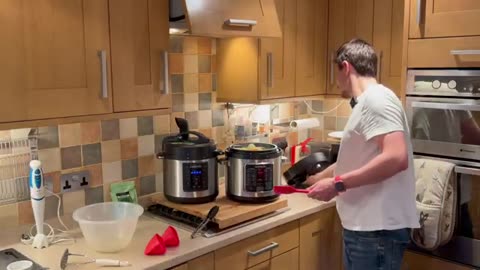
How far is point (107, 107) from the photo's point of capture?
1.76 metres

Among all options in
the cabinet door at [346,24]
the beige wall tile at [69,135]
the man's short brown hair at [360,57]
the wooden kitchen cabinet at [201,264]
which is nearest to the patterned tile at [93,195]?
the beige wall tile at [69,135]

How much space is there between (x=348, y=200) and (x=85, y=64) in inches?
43.9

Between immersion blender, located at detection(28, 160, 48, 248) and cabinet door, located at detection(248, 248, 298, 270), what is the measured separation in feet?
2.68

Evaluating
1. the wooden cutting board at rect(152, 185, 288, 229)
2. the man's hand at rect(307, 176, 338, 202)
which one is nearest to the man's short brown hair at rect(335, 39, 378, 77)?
the man's hand at rect(307, 176, 338, 202)

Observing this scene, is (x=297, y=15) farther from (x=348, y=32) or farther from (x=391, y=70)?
(x=391, y=70)

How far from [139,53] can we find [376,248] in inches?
46.4

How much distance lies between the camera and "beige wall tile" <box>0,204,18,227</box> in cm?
190

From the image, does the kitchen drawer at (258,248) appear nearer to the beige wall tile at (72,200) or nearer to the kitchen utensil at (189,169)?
the kitchen utensil at (189,169)

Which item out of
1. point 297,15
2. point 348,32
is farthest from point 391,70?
point 297,15

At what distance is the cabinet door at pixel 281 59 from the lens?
2.39m

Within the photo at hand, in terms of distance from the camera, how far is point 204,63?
2.50m

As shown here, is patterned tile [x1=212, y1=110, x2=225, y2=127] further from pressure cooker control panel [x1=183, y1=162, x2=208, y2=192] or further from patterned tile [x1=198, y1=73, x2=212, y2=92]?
pressure cooker control panel [x1=183, y1=162, x2=208, y2=192]

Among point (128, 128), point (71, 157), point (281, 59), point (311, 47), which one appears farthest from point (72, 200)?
point (311, 47)

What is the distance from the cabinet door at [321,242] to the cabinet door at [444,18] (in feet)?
3.08
